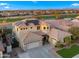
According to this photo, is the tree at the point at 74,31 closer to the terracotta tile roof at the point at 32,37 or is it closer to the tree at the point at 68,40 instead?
the tree at the point at 68,40

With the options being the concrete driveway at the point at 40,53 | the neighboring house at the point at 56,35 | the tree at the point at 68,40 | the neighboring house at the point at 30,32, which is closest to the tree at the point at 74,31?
the neighboring house at the point at 56,35

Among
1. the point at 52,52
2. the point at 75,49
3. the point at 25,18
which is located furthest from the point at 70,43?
the point at 25,18

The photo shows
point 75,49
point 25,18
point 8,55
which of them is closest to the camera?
point 8,55

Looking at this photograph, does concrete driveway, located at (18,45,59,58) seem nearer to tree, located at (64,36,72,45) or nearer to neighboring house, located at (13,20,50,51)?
neighboring house, located at (13,20,50,51)

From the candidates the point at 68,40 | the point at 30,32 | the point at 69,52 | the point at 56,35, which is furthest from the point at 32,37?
the point at 69,52

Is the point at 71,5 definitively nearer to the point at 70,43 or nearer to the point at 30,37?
the point at 70,43

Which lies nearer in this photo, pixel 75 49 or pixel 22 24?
pixel 75 49
